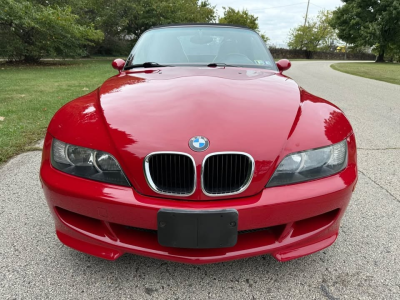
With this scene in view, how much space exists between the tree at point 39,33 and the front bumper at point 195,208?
15.9m

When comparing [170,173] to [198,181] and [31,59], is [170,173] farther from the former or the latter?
[31,59]

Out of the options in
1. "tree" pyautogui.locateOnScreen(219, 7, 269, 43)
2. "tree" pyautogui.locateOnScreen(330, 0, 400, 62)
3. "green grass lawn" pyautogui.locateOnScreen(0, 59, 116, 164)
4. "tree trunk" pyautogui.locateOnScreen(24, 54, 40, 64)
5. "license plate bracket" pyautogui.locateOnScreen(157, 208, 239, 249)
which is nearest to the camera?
"license plate bracket" pyautogui.locateOnScreen(157, 208, 239, 249)

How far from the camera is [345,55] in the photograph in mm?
56625

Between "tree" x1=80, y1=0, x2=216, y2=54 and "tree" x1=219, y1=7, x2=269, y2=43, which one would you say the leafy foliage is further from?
"tree" x1=80, y1=0, x2=216, y2=54

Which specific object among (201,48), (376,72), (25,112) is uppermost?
(201,48)

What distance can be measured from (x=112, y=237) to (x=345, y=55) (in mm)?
64134

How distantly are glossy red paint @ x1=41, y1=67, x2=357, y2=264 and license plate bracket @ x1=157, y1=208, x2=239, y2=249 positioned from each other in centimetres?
4

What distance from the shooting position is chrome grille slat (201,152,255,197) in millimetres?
1428

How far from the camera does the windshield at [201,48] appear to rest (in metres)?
2.80

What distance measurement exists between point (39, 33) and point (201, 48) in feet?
60.2

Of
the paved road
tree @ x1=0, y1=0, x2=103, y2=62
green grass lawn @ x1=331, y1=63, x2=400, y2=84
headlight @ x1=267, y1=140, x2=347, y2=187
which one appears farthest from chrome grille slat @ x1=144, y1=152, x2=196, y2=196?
tree @ x1=0, y1=0, x2=103, y2=62

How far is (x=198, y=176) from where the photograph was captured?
141 centimetres

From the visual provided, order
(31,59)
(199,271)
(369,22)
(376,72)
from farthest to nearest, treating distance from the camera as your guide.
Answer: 1. (369,22)
2. (31,59)
3. (376,72)
4. (199,271)

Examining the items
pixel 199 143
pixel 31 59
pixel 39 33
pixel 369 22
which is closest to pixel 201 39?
pixel 199 143
